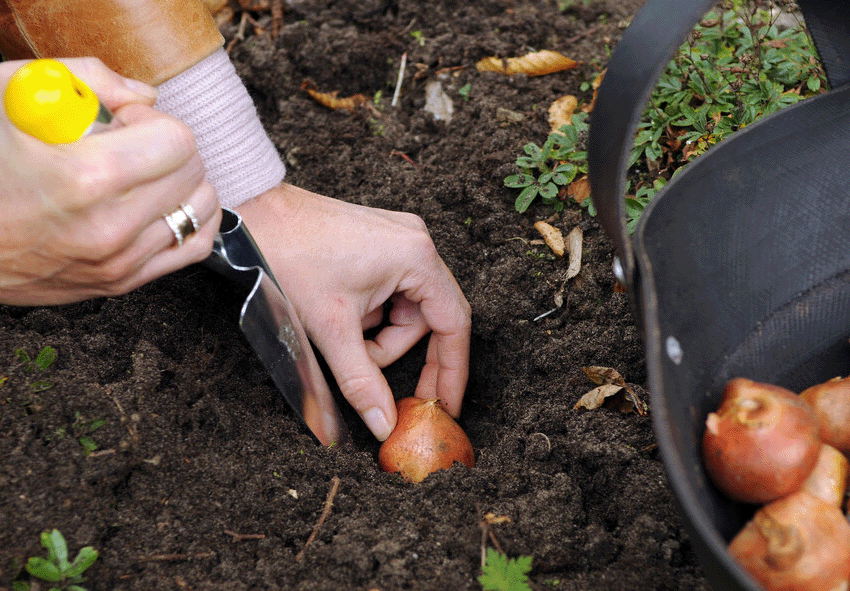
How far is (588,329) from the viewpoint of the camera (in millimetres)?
1887

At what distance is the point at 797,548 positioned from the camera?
946mm

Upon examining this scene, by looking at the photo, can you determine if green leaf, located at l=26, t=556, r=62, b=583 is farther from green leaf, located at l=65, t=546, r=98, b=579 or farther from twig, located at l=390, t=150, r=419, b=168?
twig, located at l=390, t=150, r=419, b=168

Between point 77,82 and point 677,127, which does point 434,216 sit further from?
point 77,82

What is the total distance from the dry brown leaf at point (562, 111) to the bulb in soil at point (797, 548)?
1721 mm

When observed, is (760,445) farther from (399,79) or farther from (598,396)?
(399,79)

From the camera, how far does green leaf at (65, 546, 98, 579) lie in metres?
1.24

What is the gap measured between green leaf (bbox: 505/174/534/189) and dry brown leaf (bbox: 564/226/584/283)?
24cm

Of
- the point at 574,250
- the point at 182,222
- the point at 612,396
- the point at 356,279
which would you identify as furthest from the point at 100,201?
the point at 574,250

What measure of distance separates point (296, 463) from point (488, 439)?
62 centimetres

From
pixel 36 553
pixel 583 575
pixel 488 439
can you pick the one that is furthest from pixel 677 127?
pixel 36 553

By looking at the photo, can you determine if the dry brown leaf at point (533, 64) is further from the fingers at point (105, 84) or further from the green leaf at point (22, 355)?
the green leaf at point (22, 355)

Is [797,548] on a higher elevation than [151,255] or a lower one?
lower

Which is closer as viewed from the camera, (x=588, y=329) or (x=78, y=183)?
(x=78, y=183)

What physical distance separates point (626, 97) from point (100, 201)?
959 millimetres
